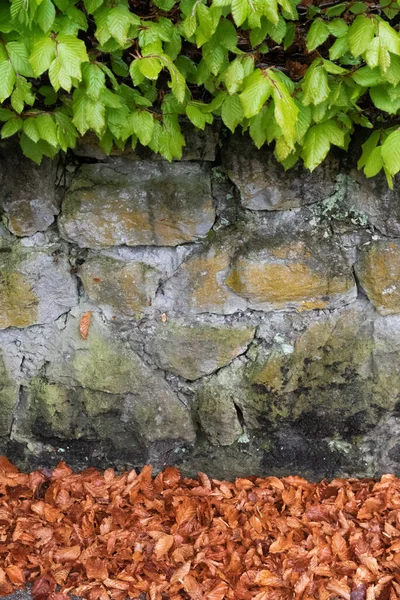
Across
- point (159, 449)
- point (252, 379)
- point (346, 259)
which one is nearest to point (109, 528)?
point (159, 449)

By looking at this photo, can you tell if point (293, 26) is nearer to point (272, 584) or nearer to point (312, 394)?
point (312, 394)

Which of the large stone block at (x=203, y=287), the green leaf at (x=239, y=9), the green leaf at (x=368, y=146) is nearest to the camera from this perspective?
the green leaf at (x=239, y=9)

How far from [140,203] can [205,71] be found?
0.46 meters

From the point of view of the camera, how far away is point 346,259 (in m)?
1.85

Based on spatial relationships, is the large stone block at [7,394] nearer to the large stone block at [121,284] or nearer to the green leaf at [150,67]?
the large stone block at [121,284]

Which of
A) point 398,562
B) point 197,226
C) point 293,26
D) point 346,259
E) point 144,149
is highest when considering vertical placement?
point 293,26

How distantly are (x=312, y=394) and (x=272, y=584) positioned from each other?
0.59 metres

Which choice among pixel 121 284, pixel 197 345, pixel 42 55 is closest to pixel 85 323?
pixel 121 284

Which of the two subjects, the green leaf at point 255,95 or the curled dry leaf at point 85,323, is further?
the curled dry leaf at point 85,323

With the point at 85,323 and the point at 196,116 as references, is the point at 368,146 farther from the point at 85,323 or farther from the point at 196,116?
the point at 85,323

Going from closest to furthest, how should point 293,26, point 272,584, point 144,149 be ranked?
1. point 293,26
2. point 272,584
3. point 144,149

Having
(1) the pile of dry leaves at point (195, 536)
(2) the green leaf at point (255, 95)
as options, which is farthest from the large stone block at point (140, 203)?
(1) the pile of dry leaves at point (195, 536)

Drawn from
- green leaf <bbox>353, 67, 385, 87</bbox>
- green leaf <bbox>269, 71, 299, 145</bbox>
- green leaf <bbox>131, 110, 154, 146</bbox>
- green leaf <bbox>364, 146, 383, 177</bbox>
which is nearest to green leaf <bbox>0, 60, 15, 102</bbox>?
green leaf <bbox>131, 110, 154, 146</bbox>

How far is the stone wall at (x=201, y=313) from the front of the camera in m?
1.81
